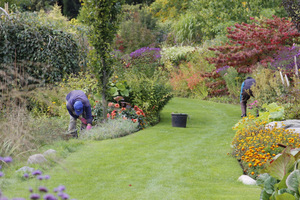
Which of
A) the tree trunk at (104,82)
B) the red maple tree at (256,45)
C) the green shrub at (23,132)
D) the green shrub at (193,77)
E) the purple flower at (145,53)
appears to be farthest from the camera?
the purple flower at (145,53)

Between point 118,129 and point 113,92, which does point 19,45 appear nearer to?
point 113,92

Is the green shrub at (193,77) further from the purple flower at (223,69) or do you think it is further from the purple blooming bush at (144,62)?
the purple blooming bush at (144,62)

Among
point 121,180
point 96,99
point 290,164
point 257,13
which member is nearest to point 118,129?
point 96,99

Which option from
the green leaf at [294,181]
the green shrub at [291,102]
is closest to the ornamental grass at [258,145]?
the green shrub at [291,102]

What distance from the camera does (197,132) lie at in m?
9.52

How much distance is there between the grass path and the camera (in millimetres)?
4648

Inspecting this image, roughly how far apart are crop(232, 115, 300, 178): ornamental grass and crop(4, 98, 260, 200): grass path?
24 centimetres

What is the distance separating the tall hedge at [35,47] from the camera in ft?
35.6

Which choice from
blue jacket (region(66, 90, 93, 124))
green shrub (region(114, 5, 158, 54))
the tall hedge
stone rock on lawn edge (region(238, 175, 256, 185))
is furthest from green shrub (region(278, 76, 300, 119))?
green shrub (region(114, 5, 158, 54))

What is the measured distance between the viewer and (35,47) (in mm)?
11211

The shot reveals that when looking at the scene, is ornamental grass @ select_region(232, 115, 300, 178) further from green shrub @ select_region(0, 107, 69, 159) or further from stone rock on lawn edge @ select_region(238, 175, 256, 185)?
green shrub @ select_region(0, 107, 69, 159)

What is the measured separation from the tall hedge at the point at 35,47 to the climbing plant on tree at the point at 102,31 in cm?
195

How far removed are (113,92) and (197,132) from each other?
2.65 metres

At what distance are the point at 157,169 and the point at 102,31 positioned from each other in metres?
4.72
